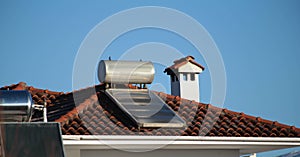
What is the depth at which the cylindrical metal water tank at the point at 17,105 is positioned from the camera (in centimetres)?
686

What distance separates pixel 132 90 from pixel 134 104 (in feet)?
3.13

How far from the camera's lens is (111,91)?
12.9m

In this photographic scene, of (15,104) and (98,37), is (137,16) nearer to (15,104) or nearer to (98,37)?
(98,37)

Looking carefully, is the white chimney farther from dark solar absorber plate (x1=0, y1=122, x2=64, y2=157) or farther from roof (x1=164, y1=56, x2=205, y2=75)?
dark solar absorber plate (x1=0, y1=122, x2=64, y2=157)

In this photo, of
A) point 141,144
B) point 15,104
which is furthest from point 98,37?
point 15,104

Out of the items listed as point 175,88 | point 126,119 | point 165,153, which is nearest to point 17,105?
point 126,119

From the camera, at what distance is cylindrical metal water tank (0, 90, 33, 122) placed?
6.86 meters

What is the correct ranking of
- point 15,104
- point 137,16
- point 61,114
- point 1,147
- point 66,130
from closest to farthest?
point 1,147, point 15,104, point 66,130, point 61,114, point 137,16

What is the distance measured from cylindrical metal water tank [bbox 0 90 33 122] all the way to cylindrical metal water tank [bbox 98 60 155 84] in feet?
18.2

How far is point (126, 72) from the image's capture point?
13.0 m

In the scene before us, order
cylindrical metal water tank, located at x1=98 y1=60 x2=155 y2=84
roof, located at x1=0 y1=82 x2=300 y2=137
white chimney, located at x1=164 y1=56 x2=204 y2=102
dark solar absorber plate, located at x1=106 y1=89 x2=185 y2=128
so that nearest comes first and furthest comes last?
roof, located at x1=0 y1=82 x2=300 y2=137, dark solar absorber plate, located at x1=106 y1=89 x2=185 y2=128, cylindrical metal water tank, located at x1=98 y1=60 x2=155 y2=84, white chimney, located at x1=164 y1=56 x2=204 y2=102

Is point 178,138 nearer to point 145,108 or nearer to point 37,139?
point 145,108

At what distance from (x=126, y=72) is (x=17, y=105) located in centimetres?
608

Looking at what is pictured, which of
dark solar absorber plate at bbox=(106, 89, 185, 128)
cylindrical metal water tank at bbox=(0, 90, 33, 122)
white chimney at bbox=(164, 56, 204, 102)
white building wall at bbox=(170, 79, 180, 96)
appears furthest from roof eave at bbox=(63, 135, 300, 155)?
white building wall at bbox=(170, 79, 180, 96)
